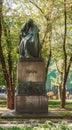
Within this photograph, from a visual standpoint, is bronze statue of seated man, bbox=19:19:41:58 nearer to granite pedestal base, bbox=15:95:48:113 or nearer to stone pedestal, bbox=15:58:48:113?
stone pedestal, bbox=15:58:48:113

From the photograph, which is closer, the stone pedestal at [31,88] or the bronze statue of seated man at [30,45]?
the stone pedestal at [31,88]

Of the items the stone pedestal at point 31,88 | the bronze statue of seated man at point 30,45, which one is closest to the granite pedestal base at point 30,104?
the stone pedestal at point 31,88

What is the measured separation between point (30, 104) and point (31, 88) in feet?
2.16

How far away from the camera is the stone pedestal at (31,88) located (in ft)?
45.1

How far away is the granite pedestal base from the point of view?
45.0ft

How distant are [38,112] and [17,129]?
6294mm

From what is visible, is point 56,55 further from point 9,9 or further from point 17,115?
point 17,115

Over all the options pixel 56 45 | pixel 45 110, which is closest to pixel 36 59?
pixel 45 110

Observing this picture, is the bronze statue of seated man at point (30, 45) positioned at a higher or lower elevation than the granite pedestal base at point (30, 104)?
higher

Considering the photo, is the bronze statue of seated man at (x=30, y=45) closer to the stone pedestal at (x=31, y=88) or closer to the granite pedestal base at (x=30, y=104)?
the stone pedestal at (x=31, y=88)

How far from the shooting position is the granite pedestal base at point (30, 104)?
540 inches

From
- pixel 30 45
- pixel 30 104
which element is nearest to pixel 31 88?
pixel 30 104

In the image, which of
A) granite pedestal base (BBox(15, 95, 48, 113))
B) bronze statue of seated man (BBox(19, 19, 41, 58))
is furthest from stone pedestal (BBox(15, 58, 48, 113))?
bronze statue of seated man (BBox(19, 19, 41, 58))

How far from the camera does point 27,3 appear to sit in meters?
23.1
